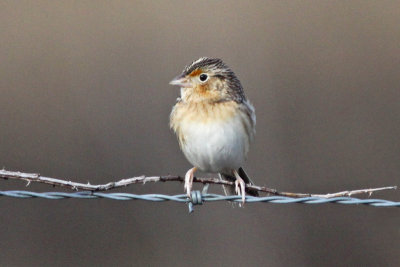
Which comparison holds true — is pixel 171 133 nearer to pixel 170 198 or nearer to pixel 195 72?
pixel 195 72

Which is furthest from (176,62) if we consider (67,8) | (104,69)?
(67,8)

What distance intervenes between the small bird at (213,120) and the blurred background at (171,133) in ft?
8.49

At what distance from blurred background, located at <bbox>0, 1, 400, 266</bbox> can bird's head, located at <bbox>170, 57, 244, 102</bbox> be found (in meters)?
2.60

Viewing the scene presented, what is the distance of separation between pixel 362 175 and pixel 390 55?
1777mm

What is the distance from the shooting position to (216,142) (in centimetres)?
611

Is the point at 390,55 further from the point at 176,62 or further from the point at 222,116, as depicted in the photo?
the point at 222,116

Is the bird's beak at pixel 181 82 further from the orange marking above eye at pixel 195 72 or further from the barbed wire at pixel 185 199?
the barbed wire at pixel 185 199

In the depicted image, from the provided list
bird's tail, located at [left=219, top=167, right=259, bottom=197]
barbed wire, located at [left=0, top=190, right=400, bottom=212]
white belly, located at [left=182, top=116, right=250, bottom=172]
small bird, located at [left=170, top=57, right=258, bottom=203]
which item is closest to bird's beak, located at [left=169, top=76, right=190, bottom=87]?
small bird, located at [left=170, top=57, right=258, bottom=203]

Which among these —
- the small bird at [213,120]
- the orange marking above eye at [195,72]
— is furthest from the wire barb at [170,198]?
the orange marking above eye at [195,72]

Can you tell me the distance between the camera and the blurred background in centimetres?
908

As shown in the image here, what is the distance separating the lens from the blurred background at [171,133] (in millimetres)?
9078

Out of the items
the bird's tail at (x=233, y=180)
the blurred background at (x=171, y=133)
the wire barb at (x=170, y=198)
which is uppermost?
the blurred background at (x=171, y=133)

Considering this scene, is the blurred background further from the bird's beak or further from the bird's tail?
the bird's beak

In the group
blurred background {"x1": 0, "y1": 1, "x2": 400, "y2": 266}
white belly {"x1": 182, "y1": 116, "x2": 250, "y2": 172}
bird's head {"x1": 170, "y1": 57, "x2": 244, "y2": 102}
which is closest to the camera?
white belly {"x1": 182, "y1": 116, "x2": 250, "y2": 172}
